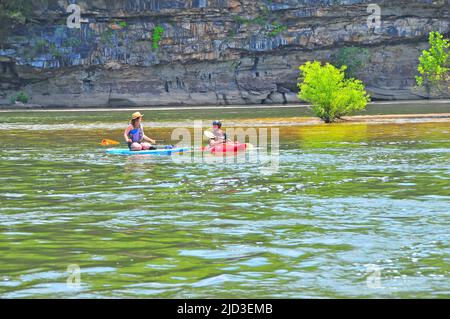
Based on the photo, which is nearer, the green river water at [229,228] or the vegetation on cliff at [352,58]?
the green river water at [229,228]

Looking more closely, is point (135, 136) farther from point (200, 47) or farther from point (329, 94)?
point (200, 47)

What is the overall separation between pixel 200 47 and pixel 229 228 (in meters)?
84.2

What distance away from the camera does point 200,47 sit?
9562 centimetres

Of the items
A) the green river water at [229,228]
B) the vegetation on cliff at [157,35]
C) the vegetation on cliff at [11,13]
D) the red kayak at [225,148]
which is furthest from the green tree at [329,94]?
the vegetation on cliff at [11,13]

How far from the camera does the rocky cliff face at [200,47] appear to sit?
9344cm

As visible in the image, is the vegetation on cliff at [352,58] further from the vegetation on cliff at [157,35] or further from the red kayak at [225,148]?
the red kayak at [225,148]

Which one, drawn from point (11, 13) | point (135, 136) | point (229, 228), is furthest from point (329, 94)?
point (11, 13)

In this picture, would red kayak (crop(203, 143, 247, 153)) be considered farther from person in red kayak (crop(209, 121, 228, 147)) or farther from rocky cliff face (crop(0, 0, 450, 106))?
rocky cliff face (crop(0, 0, 450, 106))

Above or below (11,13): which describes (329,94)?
below

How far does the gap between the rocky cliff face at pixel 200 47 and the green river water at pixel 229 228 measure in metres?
70.4

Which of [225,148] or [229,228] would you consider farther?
[225,148]

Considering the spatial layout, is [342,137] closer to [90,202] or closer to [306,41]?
[90,202]

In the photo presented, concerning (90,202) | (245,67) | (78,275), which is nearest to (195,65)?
(245,67)

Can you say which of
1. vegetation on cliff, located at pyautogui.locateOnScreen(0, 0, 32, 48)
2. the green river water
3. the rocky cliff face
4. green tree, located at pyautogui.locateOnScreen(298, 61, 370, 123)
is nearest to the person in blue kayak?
the green river water
